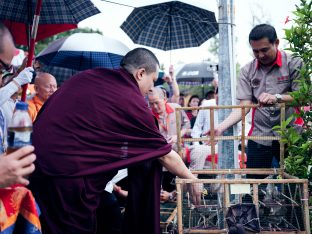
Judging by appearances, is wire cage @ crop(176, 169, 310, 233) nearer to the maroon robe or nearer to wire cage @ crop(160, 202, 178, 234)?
the maroon robe

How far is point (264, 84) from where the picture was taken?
3990 mm

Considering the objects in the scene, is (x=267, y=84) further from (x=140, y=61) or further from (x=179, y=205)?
(x=179, y=205)

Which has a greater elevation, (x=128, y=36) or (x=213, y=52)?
(x=213, y=52)

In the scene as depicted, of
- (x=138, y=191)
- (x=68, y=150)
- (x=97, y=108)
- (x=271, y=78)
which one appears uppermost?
A: (x=271, y=78)

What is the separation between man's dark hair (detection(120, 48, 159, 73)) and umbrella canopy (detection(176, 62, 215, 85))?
9.22 m

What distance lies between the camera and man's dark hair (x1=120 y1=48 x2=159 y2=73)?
3.16 metres

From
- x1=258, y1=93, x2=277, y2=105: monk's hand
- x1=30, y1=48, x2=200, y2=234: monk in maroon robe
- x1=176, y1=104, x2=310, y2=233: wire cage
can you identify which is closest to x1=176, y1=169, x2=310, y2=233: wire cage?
x1=176, y1=104, x2=310, y2=233: wire cage

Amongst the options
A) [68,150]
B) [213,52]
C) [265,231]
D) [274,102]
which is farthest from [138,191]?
[213,52]

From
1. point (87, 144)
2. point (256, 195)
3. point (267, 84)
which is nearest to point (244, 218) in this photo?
point (256, 195)

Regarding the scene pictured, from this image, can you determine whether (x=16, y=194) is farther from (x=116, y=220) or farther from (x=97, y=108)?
(x=116, y=220)

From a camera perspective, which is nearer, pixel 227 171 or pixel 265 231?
pixel 265 231

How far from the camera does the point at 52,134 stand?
2.74m

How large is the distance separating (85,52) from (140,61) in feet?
13.9

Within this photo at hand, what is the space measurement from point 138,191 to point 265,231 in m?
0.90
